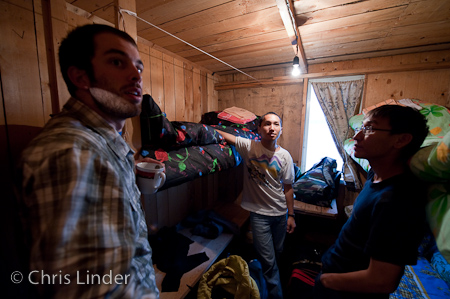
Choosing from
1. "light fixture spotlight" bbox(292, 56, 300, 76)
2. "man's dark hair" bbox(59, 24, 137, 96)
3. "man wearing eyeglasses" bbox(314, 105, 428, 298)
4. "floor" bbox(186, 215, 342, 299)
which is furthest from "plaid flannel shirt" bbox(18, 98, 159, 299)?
"light fixture spotlight" bbox(292, 56, 300, 76)

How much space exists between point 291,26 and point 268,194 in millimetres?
1712

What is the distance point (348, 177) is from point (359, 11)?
215 cm

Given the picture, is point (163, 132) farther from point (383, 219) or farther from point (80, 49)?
point (383, 219)

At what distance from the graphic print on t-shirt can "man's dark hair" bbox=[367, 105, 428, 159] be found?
1090 millimetres

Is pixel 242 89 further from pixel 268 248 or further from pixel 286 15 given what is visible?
pixel 268 248

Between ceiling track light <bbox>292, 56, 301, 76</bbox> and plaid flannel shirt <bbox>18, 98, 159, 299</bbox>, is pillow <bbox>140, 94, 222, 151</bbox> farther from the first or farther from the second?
ceiling track light <bbox>292, 56, 301, 76</bbox>

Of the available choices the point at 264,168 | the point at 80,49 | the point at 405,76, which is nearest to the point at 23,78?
the point at 80,49

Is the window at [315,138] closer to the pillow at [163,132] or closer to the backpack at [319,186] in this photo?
the backpack at [319,186]

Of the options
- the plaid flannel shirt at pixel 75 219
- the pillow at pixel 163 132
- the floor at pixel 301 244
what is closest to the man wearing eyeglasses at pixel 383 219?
the plaid flannel shirt at pixel 75 219

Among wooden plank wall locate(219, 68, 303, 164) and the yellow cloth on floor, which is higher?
wooden plank wall locate(219, 68, 303, 164)

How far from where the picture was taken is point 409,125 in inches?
39.6

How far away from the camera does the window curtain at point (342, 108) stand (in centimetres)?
272

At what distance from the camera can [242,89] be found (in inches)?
134

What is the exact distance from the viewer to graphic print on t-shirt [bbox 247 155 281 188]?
2.00m
